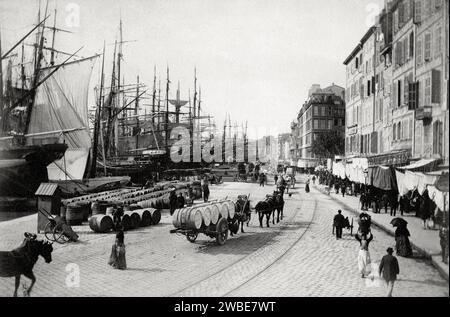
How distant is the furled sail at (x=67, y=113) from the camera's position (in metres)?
40.4

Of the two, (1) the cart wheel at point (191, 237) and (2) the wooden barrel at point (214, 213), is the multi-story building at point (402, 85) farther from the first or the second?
(1) the cart wheel at point (191, 237)

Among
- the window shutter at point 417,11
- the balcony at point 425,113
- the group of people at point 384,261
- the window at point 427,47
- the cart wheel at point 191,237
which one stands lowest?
the cart wheel at point 191,237

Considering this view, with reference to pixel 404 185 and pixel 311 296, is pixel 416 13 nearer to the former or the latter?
pixel 404 185

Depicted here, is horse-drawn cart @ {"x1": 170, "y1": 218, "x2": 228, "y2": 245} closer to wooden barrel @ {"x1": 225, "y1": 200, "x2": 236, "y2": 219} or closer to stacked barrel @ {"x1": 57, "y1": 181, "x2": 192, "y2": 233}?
wooden barrel @ {"x1": 225, "y1": 200, "x2": 236, "y2": 219}

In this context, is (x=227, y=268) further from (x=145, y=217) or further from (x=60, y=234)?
(x=145, y=217)

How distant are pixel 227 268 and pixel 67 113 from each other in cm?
3759

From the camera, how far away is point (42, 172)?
34375 mm

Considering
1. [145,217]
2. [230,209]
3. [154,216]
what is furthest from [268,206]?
[145,217]

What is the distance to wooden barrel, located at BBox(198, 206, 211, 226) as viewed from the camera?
14891 millimetres

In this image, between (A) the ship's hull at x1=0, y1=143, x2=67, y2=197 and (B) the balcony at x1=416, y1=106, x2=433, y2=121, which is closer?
(B) the balcony at x1=416, y1=106, x2=433, y2=121

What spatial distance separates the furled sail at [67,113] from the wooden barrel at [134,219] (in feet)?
67.5

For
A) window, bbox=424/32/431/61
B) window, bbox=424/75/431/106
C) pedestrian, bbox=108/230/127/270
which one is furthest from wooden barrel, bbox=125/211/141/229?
window, bbox=424/32/431/61

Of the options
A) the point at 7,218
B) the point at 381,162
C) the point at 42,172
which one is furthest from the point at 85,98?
the point at 381,162

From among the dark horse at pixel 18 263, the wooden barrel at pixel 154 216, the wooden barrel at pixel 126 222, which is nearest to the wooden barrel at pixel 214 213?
the wooden barrel at pixel 126 222
